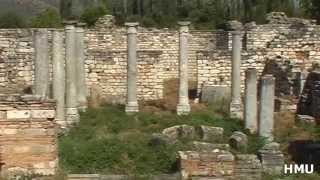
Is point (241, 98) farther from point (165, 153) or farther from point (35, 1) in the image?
point (35, 1)

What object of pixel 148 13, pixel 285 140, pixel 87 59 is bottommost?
pixel 285 140

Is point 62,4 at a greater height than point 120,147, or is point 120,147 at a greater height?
point 62,4

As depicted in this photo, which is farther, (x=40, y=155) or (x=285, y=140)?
(x=285, y=140)

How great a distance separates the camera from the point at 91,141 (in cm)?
1576

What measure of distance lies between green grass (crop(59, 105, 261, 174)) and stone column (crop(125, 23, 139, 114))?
37cm

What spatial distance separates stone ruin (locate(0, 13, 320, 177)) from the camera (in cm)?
1755

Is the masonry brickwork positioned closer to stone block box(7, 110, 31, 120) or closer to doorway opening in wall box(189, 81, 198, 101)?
doorway opening in wall box(189, 81, 198, 101)

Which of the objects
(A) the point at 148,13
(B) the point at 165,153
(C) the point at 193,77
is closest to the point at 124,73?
(C) the point at 193,77

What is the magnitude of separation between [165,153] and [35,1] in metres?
67.6

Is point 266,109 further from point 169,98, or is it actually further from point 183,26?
point 169,98

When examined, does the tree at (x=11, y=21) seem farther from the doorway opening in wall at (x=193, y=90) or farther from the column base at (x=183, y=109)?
the column base at (x=183, y=109)

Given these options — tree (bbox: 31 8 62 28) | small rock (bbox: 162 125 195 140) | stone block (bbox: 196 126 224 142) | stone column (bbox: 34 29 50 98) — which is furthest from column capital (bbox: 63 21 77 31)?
tree (bbox: 31 8 62 28)

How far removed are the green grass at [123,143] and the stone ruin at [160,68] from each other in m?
0.64

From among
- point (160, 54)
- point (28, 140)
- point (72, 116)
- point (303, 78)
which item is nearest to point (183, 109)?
point (72, 116)
